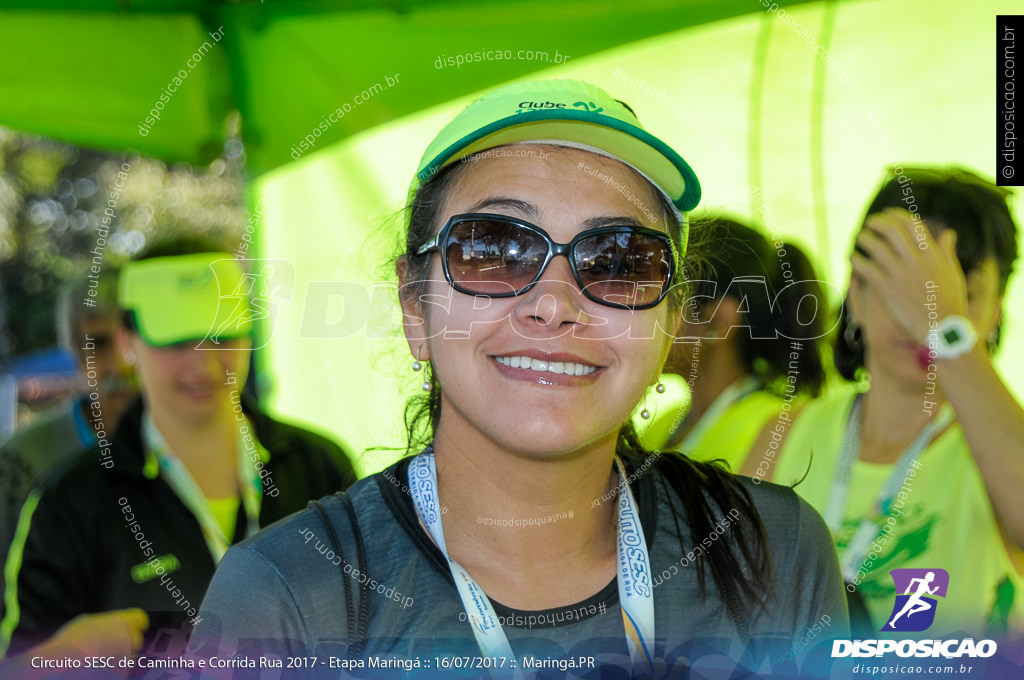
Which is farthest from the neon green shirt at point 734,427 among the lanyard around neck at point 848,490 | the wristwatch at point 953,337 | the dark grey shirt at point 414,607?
the dark grey shirt at point 414,607

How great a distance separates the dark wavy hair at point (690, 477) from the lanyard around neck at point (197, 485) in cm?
69

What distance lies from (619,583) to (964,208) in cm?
125

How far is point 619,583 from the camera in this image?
1173 millimetres

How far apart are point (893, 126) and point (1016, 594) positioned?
45.2 inches

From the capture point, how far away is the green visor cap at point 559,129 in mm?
1119

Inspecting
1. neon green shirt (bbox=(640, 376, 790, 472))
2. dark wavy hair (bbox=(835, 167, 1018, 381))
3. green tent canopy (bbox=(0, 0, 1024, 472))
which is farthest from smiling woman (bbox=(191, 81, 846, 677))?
dark wavy hair (bbox=(835, 167, 1018, 381))

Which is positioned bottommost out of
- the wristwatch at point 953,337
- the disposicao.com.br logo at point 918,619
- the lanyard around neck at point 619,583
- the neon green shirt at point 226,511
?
the disposicao.com.br logo at point 918,619

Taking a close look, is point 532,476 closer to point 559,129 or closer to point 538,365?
point 538,365

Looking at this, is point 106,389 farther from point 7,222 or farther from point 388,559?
point 7,222

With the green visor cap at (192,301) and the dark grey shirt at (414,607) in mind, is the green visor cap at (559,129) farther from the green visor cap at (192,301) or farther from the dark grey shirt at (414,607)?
the green visor cap at (192,301)

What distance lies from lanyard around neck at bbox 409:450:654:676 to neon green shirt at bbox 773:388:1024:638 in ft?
2.25

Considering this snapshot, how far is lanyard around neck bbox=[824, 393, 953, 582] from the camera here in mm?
1686

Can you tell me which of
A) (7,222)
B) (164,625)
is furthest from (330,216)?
(7,222)

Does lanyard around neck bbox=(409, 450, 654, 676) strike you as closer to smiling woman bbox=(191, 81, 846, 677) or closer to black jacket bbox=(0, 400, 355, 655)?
smiling woman bbox=(191, 81, 846, 677)
